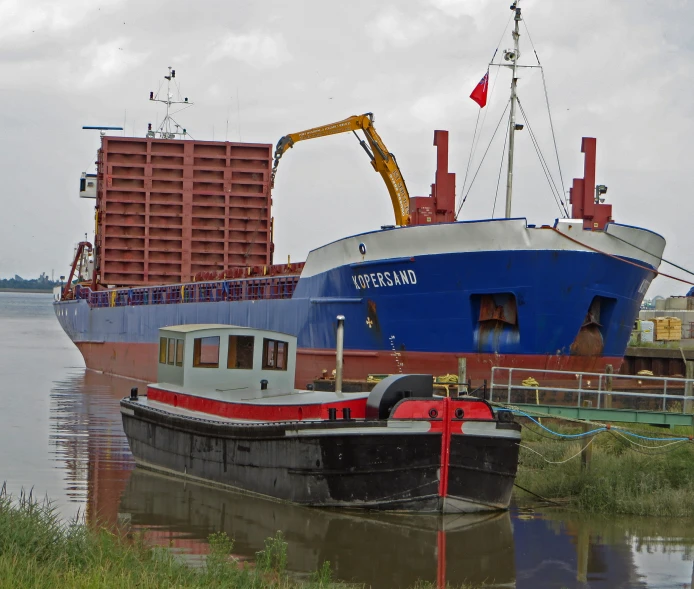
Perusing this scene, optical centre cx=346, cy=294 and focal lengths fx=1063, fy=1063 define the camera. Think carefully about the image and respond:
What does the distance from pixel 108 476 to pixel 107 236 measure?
23553 mm

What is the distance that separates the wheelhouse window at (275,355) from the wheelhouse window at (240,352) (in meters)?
0.25

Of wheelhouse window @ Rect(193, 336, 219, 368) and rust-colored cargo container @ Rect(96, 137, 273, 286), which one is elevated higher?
rust-colored cargo container @ Rect(96, 137, 273, 286)

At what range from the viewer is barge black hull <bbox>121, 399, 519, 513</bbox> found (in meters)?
13.6

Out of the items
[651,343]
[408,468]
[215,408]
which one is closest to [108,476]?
[215,408]

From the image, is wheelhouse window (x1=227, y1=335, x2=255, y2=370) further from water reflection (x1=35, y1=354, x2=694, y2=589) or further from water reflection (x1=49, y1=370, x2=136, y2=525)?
water reflection (x1=49, y1=370, x2=136, y2=525)

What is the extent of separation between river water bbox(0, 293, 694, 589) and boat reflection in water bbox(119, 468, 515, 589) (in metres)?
0.01

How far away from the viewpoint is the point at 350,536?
42.6 ft

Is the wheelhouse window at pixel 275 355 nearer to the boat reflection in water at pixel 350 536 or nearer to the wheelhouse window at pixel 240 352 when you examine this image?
the wheelhouse window at pixel 240 352

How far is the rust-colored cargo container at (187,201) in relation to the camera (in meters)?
39.2

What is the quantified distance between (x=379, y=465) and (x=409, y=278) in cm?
1043

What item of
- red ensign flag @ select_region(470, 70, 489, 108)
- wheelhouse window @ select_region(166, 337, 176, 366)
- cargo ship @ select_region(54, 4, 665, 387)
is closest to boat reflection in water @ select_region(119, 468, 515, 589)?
wheelhouse window @ select_region(166, 337, 176, 366)

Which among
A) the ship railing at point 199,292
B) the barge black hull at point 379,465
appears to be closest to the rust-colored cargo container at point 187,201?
the ship railing at point 199,292

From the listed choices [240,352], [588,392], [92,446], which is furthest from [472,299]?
[92,446]

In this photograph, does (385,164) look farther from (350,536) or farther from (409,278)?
(350,536)
